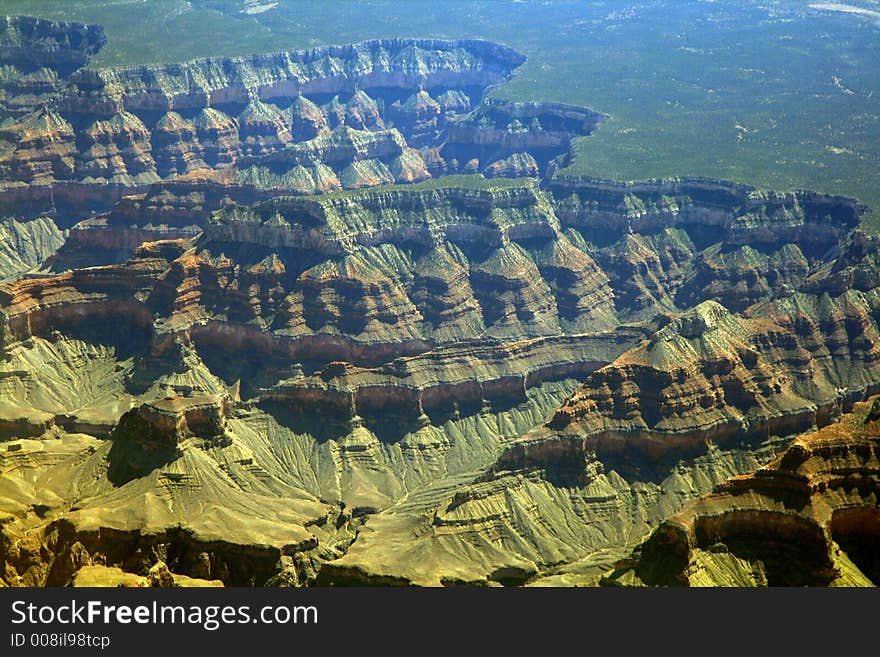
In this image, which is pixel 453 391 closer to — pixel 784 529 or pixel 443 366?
pixel 443 366

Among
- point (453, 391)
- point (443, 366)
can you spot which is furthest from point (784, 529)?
point (443, 366)

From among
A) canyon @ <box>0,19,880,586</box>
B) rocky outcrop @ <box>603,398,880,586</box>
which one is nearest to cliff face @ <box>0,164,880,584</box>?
canyon @ <box>0,19,880,586</box>

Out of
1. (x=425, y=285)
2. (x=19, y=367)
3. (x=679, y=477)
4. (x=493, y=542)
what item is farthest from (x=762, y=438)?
(x=19, y=367)

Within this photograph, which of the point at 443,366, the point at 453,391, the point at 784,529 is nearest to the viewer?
the point at 784,529

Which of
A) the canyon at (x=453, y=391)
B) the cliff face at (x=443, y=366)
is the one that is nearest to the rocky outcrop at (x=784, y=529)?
the canyon at (x=453, y=391)

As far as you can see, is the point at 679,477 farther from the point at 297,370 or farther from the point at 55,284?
the point at 55,284
